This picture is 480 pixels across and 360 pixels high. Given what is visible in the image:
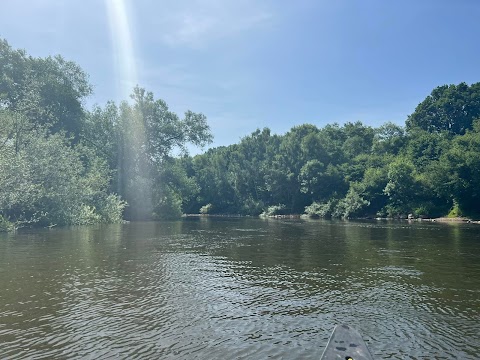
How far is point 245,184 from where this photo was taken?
108 meters

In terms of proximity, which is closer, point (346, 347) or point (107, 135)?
point (346, 347)

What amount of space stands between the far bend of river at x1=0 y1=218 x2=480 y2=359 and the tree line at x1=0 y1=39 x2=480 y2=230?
75.4 ft

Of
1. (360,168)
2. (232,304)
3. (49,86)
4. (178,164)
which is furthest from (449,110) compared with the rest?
(232,304)

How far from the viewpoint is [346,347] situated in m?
5.90

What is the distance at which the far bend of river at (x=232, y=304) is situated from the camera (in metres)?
7.82

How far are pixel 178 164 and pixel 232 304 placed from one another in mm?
69317

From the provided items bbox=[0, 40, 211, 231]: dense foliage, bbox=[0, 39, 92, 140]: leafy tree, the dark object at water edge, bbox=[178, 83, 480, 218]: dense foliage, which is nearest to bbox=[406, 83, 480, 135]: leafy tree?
bbox=[178, 83, 480, 218]: dense foliage

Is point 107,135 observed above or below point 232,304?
above

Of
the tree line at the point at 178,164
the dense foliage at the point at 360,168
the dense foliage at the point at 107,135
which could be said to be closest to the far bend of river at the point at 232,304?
the tree line at the point at 178,164

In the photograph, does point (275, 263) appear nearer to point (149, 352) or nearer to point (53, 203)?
point (149, 352)

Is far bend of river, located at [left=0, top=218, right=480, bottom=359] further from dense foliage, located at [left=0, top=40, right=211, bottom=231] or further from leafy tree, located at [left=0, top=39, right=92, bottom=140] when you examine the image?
leafy tree, located at [left=0, top=39, right=92, bottom=140]

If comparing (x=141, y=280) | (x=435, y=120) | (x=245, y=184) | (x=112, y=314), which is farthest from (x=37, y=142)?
(x=435, y=120)

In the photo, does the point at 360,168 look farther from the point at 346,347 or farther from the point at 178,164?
the point at 346,347

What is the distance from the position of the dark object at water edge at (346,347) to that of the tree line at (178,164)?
34353 millimetres
